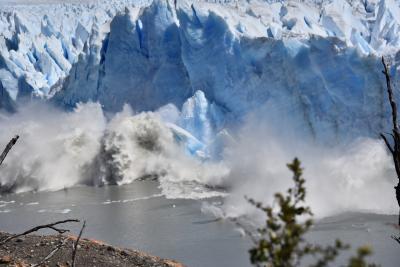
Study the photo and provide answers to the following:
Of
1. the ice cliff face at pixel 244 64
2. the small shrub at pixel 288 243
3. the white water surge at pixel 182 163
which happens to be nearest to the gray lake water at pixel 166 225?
the white water surge at pixel 182 163

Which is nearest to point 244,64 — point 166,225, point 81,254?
point 166,225

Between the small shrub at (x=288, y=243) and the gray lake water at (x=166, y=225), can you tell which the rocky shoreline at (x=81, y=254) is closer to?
the gray lake water at (x=166, y=225)

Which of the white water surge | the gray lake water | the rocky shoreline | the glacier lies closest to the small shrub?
the rocky shoreline

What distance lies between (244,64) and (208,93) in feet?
4.23

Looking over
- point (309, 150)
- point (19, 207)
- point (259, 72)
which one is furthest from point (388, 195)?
point (19, 207)

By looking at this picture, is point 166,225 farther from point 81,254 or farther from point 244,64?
point 244,64

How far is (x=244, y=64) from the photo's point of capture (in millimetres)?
16688

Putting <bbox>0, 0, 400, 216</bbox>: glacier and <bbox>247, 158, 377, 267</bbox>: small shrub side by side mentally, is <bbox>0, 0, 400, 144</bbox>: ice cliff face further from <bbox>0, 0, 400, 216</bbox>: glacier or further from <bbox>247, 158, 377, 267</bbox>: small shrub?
<bbox>247, 158, 377, 267</bbox>: small shrub

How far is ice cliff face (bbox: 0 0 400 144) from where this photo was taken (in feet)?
49.7

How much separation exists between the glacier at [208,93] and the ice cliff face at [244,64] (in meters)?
0.03

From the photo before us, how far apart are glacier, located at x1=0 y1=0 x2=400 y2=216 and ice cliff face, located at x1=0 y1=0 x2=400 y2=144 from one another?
0.03 m

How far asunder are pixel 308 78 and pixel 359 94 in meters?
1.29

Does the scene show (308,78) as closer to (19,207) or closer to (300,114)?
(300,114)

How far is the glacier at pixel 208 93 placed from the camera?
15.1 m
